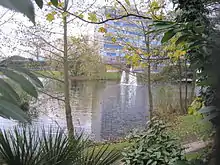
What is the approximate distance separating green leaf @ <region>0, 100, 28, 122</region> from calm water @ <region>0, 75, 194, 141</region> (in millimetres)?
4068

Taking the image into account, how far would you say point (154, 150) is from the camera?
2633mm

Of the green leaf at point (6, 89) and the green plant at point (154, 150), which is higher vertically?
the green leaf at point (6, 89)

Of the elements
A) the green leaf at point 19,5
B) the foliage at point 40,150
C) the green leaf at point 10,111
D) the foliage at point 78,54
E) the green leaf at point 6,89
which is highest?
the foliage at point 78,54

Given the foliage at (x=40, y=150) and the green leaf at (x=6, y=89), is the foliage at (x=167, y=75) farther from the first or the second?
the green leaf at (x=6, y=89)

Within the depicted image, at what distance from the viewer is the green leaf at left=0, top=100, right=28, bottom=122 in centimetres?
56

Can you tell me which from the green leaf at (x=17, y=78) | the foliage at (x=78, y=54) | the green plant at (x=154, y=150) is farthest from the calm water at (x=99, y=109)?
the green leaf at (x=17, y=78)

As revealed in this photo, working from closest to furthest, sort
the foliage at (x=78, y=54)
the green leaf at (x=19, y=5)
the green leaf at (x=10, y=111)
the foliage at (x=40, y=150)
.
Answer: the green leaf at (x=19, y=5), the green leaf at (x=10, y=111), the foliage at (x=40, y=150), the foliage at (x=78, y=54)

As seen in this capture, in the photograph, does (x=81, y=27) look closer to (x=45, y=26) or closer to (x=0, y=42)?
(x=45, y=26)

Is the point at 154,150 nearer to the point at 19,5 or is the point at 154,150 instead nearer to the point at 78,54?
the point at 19,5

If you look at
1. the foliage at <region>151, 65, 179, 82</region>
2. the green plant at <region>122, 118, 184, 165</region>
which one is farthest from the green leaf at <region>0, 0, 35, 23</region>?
the foliage at <region>151, 65, 179, 82</region>

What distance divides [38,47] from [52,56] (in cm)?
46

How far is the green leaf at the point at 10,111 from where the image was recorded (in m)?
0.56

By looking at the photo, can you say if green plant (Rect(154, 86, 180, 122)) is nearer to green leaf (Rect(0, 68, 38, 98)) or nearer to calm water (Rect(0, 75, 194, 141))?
calm water (Rect(0, 75, 194, 141))

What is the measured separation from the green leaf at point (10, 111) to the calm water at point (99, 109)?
407cm
